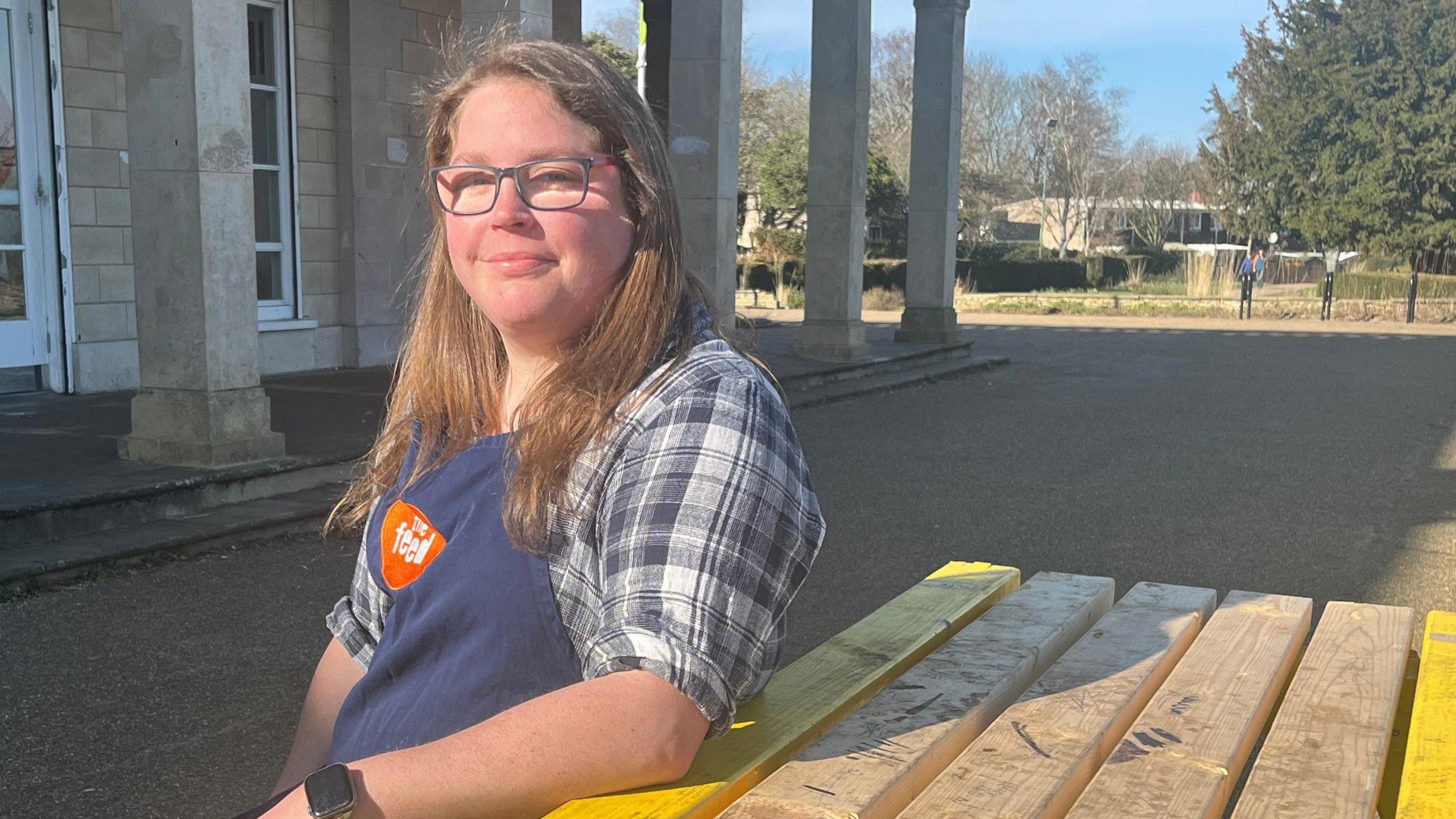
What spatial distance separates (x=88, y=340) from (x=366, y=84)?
12.3 ft

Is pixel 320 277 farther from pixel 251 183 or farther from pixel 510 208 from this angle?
pixel 510 208

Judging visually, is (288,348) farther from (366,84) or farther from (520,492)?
(520,492)

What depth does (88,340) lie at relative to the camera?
991cm

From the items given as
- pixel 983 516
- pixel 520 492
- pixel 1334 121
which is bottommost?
pixel 983 516

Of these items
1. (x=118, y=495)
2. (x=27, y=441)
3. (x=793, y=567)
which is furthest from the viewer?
(x=27, y=441)

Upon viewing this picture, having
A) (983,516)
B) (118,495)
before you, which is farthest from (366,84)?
(983,516)

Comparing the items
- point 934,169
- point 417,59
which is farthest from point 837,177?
point 417,59

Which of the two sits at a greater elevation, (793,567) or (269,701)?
(793,567)

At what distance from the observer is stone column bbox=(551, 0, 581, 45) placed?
15375mm

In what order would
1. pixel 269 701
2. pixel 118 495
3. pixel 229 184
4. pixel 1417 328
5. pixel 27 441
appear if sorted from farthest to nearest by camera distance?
pixel 1417 328 → pixel 27 441 → pixel 229 184 → pixel 118 495 → pixel 269 701

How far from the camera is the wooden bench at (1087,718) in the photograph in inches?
63.1

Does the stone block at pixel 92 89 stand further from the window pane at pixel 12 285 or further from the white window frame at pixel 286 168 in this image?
the white window frame at pixel 286 168

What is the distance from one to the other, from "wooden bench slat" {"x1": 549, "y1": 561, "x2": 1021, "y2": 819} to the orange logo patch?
41cm

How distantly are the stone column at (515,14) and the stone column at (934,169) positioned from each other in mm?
8699
